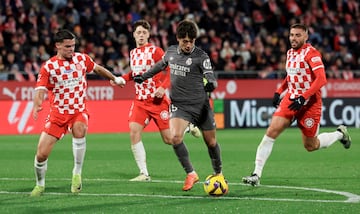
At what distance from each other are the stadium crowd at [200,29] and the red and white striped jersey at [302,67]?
1356cm

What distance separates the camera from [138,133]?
12.7 meters

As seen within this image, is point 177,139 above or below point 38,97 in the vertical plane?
below

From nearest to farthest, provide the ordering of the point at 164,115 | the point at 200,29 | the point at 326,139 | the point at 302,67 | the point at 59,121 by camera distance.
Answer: the point at 59,121, the point at 302,67, the point at 326,139, the point at 164,115, the point at 200,29

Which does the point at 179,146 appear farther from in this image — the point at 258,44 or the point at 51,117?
the point at 258,44

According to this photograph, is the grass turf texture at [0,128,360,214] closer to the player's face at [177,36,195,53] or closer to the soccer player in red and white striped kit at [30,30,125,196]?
the soccer player in red and white striped kit at [30,30,125,196]

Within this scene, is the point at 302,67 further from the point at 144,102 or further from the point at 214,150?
the point at 144,102

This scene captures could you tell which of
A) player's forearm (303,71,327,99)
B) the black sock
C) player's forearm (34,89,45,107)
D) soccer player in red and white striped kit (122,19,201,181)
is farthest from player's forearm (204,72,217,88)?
soccer player in red and white striped kit (122,19,201,181)

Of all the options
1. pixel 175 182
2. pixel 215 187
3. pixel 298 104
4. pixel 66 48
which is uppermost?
pixel 66 48

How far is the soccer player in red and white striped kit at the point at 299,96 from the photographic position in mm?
11148

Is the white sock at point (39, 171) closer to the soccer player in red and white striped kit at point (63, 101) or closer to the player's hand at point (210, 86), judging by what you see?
the soccer player in red and white striped kit at point (63, 101)

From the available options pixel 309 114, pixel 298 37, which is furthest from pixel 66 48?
pixel 309 114

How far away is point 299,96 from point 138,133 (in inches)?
107

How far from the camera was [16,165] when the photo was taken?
14852 mm

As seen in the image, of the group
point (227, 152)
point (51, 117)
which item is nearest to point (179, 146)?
point (51, 117)
